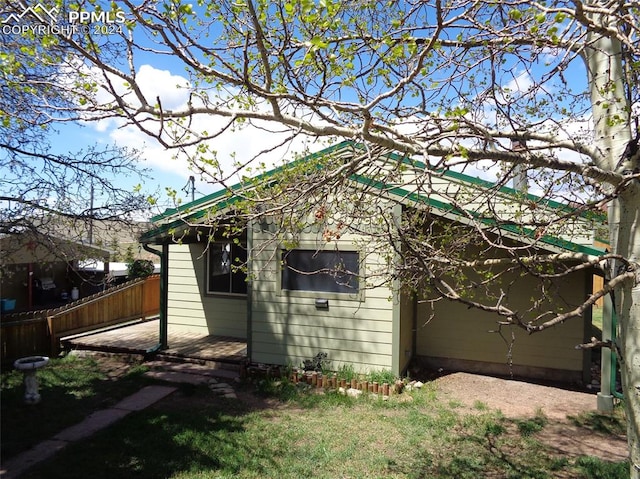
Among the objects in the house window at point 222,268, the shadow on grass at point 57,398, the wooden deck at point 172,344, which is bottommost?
the shadow on grass at point 57,398

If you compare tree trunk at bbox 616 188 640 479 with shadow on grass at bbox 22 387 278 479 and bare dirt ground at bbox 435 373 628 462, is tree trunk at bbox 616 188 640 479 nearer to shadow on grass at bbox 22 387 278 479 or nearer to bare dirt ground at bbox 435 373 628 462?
bare dirt ground at bbox 435 373 628 462

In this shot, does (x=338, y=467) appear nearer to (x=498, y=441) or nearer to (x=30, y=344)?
(x=498, y=441)

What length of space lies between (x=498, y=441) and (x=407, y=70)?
4739 mm

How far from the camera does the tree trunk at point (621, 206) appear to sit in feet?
9.80

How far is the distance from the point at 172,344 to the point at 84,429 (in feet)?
14.3

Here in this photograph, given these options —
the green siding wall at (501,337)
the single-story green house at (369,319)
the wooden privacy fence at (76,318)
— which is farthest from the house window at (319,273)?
the wooden privacy fence at (76,318)

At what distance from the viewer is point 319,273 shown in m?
8.23

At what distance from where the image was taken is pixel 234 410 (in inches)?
270

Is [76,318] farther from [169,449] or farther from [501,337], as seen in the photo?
[501,337]

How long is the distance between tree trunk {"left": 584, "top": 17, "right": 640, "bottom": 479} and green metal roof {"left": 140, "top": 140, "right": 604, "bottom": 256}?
2.23ft

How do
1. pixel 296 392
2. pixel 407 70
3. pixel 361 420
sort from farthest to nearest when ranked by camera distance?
1. pixel 296 392
2. pixel 361 420
3. pixel 407 70

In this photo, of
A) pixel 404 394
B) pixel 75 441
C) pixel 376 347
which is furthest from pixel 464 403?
pixel 75 441

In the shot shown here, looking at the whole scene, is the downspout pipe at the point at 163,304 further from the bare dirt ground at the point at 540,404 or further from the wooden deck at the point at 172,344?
the bare dirt ground at the point at 540,404

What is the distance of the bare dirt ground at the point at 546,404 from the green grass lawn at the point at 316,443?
22 cm
